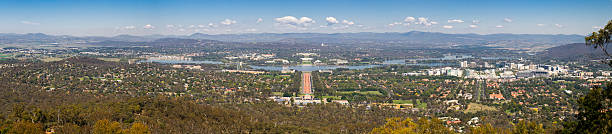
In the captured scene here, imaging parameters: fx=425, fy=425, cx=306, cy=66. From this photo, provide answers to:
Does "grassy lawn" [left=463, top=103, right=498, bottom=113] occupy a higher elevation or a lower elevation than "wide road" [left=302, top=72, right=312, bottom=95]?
lower

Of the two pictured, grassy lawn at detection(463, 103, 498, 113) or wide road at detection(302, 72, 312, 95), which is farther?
wide road at detection(302, 72, 312, 95)

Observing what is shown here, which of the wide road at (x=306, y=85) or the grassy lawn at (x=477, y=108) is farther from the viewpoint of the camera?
the wide road at (x=306, y=85)

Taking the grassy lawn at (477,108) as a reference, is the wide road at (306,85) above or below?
above

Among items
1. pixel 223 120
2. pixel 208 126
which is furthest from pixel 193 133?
pixel 223 120

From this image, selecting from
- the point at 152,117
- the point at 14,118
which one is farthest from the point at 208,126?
the point at 14,118

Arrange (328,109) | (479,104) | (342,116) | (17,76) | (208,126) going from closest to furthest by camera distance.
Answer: (208,126) → (342,116) → (328,109) → (479,104) → (17,76)

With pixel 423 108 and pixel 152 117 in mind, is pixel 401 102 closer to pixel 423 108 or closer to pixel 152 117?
pixel 423 108

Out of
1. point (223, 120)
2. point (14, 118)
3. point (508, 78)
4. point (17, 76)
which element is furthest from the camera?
point (508, 78)

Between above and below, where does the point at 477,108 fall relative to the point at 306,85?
below

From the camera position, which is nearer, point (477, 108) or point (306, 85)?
point (477, 108)

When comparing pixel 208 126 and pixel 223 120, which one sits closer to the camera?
pixel 208 126
